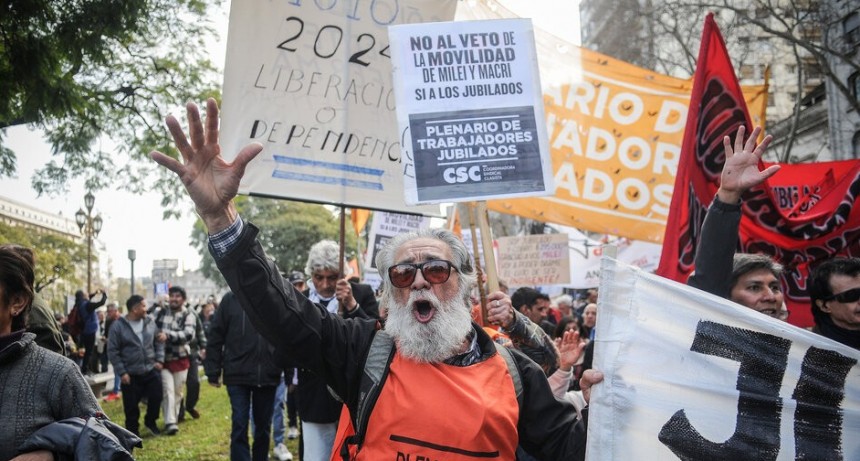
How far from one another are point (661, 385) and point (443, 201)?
1.72 meters

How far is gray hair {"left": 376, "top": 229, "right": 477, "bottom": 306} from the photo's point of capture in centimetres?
298

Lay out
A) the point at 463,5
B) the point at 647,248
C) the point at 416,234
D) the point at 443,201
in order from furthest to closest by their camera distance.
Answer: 1. the point at 647,248
2. the point at 463,5
3. the point at 443,201
4. the point at 416,234

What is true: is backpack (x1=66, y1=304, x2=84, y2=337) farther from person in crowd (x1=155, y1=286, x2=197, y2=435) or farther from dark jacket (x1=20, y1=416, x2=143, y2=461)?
dark jacket (x1=20, y1=416, x2=143, y2=461)

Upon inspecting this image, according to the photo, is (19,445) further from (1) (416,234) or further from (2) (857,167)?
(2) (857,167)

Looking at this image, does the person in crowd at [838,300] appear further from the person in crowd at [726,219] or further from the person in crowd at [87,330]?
the person in crowd at [87,330]

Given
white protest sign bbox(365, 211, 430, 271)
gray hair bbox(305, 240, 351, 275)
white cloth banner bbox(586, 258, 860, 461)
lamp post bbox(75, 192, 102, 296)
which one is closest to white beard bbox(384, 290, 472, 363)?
white cloth banner bbox(586, 258, 860, 461)

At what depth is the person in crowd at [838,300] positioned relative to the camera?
11.3 feet

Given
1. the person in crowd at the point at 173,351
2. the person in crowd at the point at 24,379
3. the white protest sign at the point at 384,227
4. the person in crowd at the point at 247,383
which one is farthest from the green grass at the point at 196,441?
the person in crowd at the point at 24,379

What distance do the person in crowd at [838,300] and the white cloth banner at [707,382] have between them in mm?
839

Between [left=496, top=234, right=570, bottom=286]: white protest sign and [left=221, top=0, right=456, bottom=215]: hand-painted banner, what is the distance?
10.3 m

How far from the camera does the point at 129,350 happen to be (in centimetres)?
969

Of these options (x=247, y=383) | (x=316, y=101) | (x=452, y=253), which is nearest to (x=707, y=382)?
(x=452, y=253)

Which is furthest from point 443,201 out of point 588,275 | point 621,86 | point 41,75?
point 588,275

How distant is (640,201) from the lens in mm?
6957
